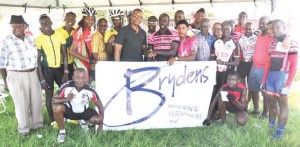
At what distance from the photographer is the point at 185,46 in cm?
515

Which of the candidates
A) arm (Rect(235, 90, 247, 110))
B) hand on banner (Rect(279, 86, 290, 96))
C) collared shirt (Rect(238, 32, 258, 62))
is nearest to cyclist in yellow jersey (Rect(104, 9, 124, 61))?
arm (Rect(235, 90, 247, 110))

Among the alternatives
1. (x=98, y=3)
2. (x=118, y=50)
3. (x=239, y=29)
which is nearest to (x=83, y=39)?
(x=118, y=50)

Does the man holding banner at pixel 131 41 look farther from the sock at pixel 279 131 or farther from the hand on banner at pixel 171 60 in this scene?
the sock at pixel 279 131

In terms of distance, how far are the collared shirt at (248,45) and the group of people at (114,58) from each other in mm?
122

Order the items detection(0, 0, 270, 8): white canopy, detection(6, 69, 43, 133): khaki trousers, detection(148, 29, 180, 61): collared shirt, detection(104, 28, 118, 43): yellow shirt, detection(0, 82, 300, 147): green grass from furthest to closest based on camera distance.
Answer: detection(0, 0, 270, 8): white canopy
detection(104, 28, 118, 43): yellow shirt
detection(148, 29, 180, 61): collared shirt
detection(6, 69, 43, 133): khaki trousers
detection(0, 82, 300, 147): green grass

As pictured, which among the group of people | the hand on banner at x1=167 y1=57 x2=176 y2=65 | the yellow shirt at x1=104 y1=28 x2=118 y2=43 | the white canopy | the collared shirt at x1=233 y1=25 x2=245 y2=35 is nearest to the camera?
the group of people

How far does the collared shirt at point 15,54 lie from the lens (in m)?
4.65

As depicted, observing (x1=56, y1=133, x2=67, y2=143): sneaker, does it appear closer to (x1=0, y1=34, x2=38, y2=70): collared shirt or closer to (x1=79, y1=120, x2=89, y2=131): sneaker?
(x1=79, y1=120, x2=89, y2=131): sneaker

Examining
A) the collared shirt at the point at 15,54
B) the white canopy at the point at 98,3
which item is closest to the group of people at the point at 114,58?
the collared shirt at the point at 15,54

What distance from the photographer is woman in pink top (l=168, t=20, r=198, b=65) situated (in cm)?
512

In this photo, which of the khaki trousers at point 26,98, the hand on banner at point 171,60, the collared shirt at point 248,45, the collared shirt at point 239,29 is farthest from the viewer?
the collared shirt at point 239,29

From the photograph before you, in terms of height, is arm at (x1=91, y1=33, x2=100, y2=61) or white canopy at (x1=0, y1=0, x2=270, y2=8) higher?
white canopy at (x1=0, y1=0, x2=270, y2=8)

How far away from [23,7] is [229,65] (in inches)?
209

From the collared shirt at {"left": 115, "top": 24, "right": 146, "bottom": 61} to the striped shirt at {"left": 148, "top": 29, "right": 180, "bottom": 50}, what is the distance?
243mm
